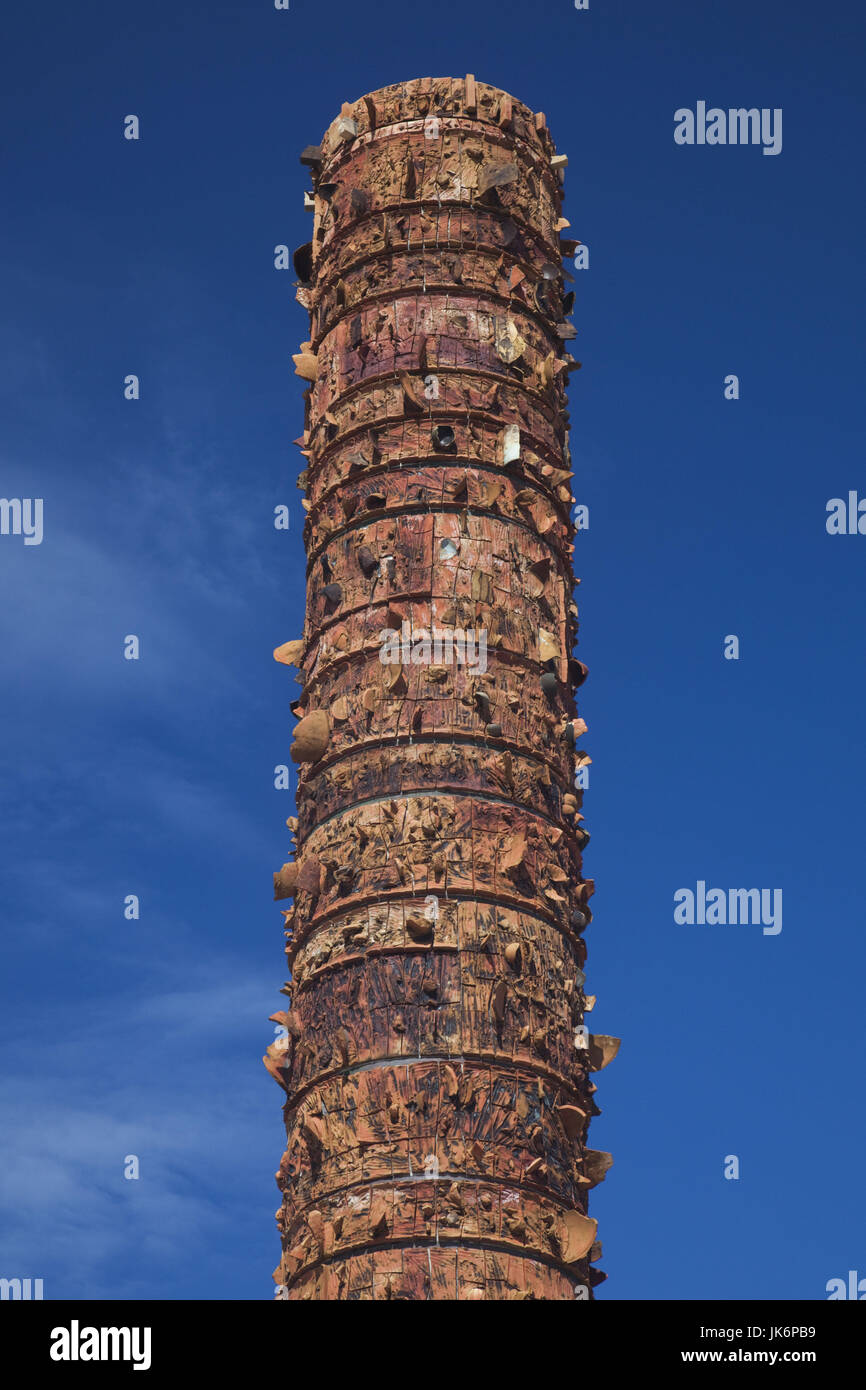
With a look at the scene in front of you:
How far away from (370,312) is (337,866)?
429 centimetres

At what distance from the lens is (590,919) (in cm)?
1234

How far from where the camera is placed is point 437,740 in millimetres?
11773

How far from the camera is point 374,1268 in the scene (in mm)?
10383

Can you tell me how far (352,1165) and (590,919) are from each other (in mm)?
2538

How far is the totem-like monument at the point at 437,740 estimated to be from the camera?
1073 cm

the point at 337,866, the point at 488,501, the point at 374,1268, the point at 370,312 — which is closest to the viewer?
the point at 374,1268

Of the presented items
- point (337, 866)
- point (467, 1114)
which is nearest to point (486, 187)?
point (337, 866)

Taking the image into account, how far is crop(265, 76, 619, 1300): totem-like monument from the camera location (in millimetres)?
10734

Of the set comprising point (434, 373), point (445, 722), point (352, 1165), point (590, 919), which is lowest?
point (352, 1165)
